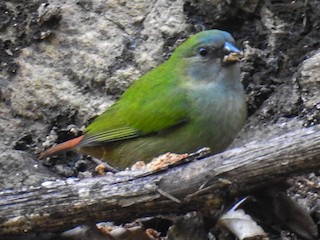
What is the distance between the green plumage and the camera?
14.6 ft

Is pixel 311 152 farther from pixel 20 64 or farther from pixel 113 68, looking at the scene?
pixel 20 64

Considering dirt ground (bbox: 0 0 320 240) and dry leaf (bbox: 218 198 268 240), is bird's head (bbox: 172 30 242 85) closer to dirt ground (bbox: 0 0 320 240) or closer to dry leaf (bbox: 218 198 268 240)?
dirt ground (bbox: 0 0 320 240)

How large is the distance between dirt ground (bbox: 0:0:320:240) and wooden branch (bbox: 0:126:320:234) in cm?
132

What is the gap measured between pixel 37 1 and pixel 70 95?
0.64 meters

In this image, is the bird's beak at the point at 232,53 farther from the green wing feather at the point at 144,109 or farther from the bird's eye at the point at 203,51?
the green wing feather at the point at 144,109

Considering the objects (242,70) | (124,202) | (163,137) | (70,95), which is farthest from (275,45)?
(124,202)

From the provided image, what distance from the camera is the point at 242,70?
4840 millimetres

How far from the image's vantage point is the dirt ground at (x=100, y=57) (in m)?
4.68

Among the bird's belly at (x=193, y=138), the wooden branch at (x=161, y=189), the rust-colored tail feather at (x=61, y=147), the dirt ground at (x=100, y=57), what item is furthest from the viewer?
the dirt ground at (x=100, y=57)

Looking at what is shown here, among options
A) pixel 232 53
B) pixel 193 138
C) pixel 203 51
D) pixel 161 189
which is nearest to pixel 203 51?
pixel 203 51

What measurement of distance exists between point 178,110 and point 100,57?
0.69 metres

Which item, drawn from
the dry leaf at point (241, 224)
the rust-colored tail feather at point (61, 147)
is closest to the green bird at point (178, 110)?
the rust-colored tail feather at point (61, 147)

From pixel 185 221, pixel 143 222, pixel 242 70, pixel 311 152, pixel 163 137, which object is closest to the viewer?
pixel 311 152

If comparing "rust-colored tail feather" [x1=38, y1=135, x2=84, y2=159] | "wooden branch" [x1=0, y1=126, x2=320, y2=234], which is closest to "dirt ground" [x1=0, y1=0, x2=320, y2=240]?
"rust-colored tail feather" [x1=38, y1=135, x2=84, y2=159]
